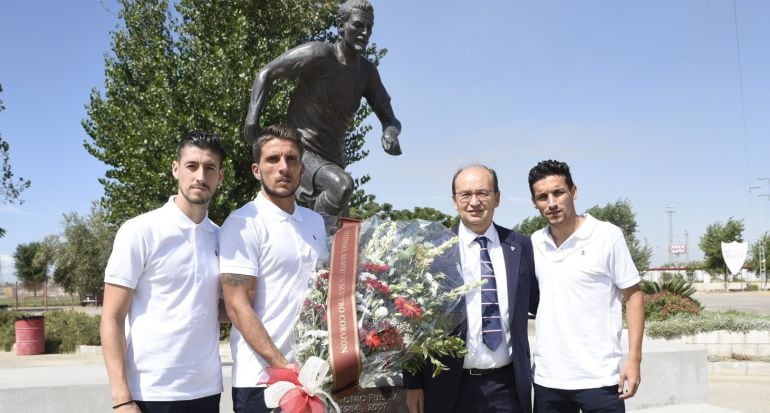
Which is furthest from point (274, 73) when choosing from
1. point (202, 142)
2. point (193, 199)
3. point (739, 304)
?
point (739, 304)

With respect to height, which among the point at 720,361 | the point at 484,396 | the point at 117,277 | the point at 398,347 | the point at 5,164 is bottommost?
the point at 720,361

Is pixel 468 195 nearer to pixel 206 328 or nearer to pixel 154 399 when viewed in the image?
pixel 206 328

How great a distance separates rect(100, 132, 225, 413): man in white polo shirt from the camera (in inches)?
89.2

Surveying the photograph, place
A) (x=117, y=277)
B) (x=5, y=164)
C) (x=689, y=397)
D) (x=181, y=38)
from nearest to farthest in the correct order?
1. (x=117, y=277)
2. (x=689, y=397)
3. (x=181, y=38)
4. (x=5, y=164)

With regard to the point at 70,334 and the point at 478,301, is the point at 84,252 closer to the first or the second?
the point at 70,334

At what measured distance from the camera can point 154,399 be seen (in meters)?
2.29

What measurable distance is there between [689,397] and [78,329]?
545 inches

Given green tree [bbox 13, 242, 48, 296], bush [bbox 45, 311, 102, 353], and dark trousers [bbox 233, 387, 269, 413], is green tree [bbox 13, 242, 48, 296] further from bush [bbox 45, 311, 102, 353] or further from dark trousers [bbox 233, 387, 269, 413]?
dark trousers [bbox 233, 387, 269, 413]

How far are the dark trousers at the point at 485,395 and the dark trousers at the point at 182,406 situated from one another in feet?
3.47

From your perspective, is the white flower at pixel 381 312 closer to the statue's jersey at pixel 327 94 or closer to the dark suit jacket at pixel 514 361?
the dark suit jacket at pixel 514 361

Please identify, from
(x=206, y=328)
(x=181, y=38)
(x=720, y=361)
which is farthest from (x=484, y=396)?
(x=181, y=38)

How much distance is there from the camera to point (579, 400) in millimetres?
2834

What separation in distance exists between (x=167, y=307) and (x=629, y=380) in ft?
6.27

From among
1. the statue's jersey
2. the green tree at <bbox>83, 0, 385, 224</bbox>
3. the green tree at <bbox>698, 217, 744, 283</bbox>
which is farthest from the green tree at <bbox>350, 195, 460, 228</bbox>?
the green tree at <bbox>698, 217, 744, 283</bbox>
